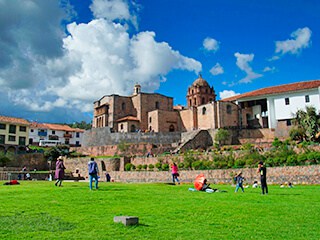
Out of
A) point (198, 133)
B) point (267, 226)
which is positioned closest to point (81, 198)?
point (267, 226)

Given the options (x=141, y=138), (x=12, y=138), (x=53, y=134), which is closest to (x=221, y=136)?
(x=141, y=138)

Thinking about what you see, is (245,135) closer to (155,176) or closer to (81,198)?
(155,176)

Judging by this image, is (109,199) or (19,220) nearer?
(19,220)

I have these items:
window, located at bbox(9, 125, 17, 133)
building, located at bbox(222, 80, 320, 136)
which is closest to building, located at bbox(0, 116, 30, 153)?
window, located at bbox(9, 125, 17, 133)

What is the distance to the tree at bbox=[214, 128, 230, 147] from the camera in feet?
156

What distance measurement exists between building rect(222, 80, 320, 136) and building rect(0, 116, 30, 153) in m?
38.8

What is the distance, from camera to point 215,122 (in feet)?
174

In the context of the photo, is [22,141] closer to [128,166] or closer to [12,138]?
[12,138]

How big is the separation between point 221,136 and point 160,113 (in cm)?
1485

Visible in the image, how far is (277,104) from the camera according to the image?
2034 inches

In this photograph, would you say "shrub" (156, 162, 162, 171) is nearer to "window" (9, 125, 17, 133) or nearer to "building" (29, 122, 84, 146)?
"window" (9, 125, 17, 133)

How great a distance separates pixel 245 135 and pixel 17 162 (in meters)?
36.0

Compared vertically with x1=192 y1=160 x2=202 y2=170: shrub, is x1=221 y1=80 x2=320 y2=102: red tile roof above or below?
above

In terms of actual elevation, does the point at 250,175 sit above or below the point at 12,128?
below
